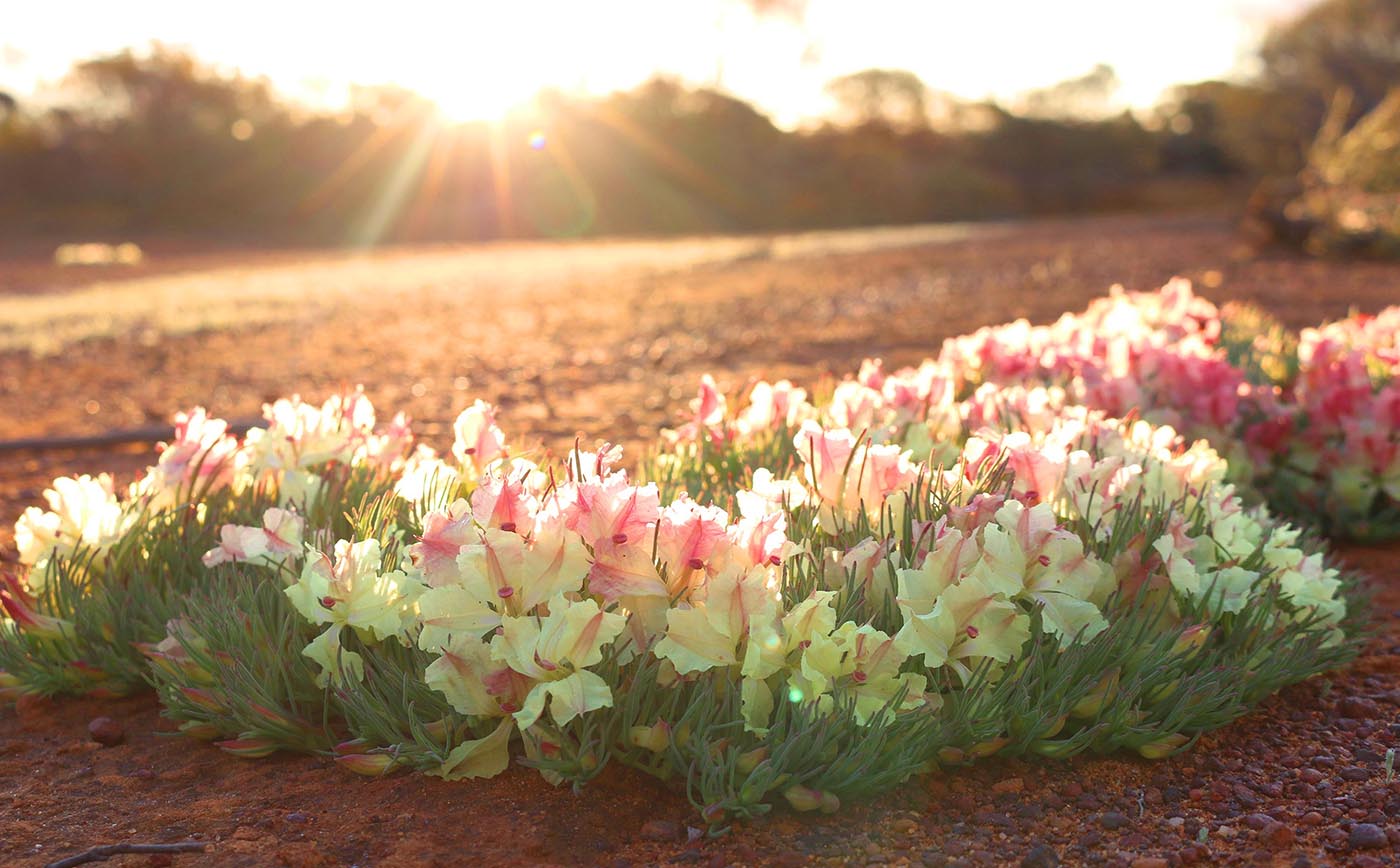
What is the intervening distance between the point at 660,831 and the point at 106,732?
113 centimetres

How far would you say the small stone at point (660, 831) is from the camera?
1908 millimetres

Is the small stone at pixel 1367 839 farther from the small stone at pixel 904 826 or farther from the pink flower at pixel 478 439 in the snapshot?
the pink flower at pixel 478 439

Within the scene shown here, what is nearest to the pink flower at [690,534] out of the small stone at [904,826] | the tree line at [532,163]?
the small stone at [904,826]

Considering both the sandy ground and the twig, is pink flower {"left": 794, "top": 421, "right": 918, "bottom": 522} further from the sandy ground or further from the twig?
the twig

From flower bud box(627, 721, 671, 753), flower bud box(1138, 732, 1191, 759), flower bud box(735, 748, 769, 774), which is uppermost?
flower bud box(627, 721, 671, 753)

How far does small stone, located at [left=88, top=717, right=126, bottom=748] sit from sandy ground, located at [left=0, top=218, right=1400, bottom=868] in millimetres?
22

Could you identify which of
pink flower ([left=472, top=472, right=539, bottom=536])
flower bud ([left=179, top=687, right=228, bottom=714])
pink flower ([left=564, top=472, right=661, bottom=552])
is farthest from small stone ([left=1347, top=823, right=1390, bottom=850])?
flower bud ([left=179, top=687, right=228, bottom=714])

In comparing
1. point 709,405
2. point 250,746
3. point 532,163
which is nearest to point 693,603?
point 250,746

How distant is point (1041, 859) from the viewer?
183 centimetres

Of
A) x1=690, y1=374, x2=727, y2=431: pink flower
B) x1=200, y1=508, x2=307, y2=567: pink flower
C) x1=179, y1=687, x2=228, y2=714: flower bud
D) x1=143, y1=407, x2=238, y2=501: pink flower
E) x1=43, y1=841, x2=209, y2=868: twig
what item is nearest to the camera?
x1=43, y1=841, x2=209, y2=868: twig

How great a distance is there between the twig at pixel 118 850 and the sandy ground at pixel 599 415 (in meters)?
0.07

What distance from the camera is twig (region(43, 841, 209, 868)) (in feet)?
5.98

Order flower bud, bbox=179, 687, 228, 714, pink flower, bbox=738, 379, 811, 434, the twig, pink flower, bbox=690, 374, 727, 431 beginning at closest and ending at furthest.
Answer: the twig → flower bud, bbox=179, 687, 228, 714 → pink flower, bbox=690, 374, 727, 431 → pink flower, bbox=738, 379, 811, 434

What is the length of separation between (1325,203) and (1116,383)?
31.9ft
